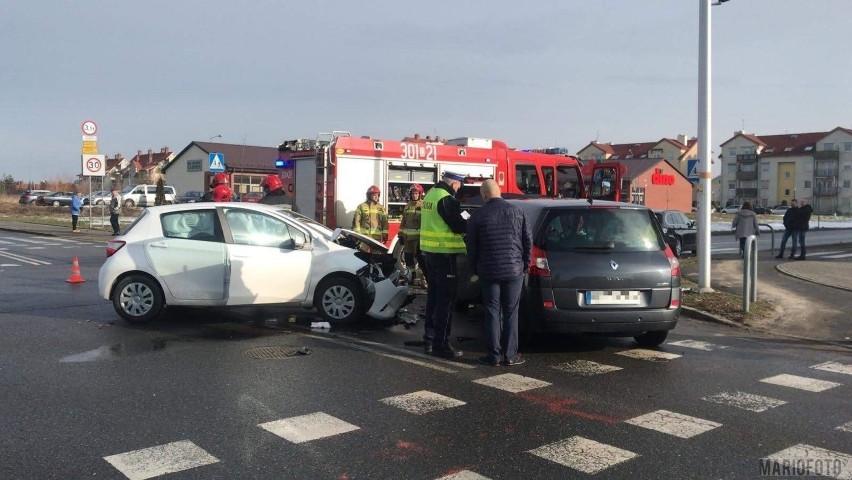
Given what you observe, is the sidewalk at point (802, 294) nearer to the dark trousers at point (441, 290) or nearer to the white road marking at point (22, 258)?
the dark trousers at point (441, 290)

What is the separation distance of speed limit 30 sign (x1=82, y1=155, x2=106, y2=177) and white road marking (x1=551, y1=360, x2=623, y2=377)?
2324 centimetres

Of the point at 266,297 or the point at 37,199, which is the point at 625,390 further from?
the point at 37,199

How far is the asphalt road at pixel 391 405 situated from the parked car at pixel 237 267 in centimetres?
36

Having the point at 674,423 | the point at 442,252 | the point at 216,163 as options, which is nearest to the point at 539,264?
the point at 442,252

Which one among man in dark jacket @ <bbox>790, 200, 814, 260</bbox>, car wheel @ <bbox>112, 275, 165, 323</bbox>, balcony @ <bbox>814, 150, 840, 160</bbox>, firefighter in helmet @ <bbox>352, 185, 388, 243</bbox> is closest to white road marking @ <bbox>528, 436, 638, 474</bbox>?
car wheel @ <bbox>112, 275, 165, 323</bbox>

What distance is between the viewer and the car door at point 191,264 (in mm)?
8703

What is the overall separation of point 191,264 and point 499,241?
13.0ft

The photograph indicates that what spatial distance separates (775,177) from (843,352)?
108983mm

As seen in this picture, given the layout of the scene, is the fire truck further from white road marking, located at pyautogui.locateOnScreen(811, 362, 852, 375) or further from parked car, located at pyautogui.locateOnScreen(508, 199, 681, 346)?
white road marking, located at pyautogui.locateOnScreen(811, 362, 852, 375)

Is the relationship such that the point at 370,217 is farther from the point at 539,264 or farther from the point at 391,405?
the point at 391,405

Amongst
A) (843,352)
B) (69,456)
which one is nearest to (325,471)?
(69,456)

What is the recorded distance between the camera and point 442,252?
7215 millimetres

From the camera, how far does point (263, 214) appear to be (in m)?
9.02

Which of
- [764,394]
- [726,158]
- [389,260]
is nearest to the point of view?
[764,394]
